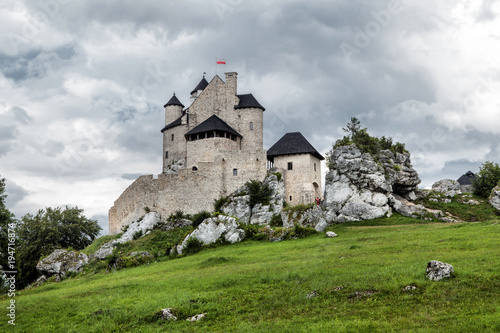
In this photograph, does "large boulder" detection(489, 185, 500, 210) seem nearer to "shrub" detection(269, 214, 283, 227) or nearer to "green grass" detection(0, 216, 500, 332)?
"green grass" detection(0, 216, 500, 332)

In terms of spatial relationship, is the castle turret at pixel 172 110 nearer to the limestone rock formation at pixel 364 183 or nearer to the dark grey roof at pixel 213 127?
the dark grey roof at pixel 213 127

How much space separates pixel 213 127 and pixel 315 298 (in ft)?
142

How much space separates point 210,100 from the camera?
66.6 metres

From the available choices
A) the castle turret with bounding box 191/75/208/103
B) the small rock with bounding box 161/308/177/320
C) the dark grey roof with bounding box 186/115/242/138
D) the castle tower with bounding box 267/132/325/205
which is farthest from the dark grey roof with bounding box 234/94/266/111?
the small rock with bounding box 161/308/177/320

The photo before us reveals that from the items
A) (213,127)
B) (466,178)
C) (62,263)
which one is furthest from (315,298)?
(466,178)

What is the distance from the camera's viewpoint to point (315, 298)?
62.2 ft

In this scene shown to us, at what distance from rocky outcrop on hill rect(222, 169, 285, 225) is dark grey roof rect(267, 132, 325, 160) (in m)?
4.86

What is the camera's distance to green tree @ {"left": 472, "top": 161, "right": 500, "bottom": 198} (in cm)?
5388

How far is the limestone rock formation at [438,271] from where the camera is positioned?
19.1 metres

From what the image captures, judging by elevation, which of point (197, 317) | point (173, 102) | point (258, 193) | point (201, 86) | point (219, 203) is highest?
point (201, 86)

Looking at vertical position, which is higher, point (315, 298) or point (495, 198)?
point (495, 198)

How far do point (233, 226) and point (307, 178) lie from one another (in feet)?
61.1

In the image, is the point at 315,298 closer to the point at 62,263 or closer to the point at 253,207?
the point at 62,263

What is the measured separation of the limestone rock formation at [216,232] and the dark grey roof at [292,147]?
19.1 metres
